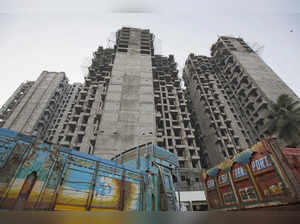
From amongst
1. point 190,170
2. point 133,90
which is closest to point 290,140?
point 190,170

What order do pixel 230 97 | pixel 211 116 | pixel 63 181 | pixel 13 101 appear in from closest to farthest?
pixel 63 181
pixel 211 116
pixel 13 101
pixel 230 97

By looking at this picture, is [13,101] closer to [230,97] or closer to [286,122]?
[286,122]

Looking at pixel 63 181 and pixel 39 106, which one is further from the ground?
pixel 39 106

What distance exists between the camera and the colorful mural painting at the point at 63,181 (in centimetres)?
361

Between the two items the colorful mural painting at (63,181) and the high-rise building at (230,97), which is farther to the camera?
the high-rise building at (230,97)

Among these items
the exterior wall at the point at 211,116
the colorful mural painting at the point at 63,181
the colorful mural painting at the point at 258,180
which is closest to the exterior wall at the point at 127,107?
the colorful mural painting at the point at 63,181

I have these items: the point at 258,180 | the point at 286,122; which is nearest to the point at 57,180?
the point at 258,180

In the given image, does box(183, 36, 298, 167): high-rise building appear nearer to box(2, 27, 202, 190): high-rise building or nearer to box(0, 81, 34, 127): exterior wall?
box(2, 27, 202, 190): high-rise building

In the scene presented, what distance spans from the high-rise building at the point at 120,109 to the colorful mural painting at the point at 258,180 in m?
12.7

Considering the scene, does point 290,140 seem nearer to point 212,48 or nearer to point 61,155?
point 61,155

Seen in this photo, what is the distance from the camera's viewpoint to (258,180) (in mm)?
5012

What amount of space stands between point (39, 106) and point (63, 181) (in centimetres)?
4337

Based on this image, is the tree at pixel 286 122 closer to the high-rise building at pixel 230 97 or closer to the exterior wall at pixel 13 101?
the high-rise building at pixel 230 97

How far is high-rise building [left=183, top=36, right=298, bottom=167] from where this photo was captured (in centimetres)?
2941
